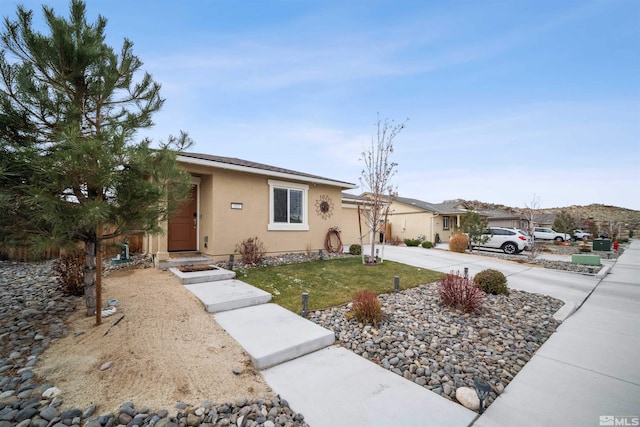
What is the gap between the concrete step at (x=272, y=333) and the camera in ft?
9.50

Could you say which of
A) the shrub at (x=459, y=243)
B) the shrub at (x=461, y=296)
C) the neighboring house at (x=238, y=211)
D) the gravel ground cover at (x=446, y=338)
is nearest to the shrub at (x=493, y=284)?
the gravel ground cover at (x=446, y=338)

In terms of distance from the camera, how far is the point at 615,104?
9000mm

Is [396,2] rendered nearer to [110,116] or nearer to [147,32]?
[147,32]

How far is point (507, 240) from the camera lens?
16.0 meters

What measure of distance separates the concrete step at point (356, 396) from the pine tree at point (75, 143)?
9.20 feet

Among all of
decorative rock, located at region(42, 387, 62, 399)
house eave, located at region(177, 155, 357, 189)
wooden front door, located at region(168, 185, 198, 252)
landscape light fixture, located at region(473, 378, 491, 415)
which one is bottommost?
landscape light fixture, located at region(473, 378, 491, 415)

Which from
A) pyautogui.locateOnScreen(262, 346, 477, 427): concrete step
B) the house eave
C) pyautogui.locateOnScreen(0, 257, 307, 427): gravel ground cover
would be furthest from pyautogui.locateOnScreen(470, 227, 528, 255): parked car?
pyautogui.locateOnScreen(0, 257, 307, 427): gravel ground cover

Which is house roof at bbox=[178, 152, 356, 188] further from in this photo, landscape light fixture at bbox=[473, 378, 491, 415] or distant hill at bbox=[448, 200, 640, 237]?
distant hill at bbox=[448, 200, 640, 237]

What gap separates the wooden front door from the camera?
793cm

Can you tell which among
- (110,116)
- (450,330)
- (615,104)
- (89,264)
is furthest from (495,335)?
(615,104)

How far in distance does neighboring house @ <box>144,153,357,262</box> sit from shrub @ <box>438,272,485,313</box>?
596 centimetres

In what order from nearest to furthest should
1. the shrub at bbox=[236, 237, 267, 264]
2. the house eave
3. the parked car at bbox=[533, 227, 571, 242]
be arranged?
the house eave, the shrub at bbox=[236, 237, 267, 264], the parked car at bbox=[533, 227, 571, 242]

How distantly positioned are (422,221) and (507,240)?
20.5 ft

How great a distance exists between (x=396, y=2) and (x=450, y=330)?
9.47 metres
